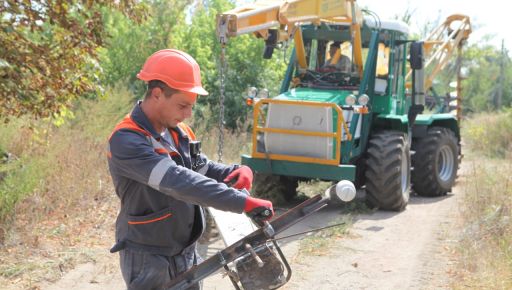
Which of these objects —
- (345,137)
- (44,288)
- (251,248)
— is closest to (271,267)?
(251,248)

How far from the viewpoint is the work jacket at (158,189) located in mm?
2934

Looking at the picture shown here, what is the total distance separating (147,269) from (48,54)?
394 cm

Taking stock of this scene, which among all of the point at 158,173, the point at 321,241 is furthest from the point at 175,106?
the point at 321,241

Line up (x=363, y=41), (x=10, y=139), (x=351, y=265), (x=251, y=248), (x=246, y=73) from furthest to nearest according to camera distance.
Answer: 1. (x=246, y=73)
2. (x=363, y=41)
3. (x=10, y=139)
4. (x=351, y=265)
5. (x=251, y=248)

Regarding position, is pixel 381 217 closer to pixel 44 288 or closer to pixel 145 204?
pixel 44 288

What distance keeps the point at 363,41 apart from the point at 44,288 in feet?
18.4

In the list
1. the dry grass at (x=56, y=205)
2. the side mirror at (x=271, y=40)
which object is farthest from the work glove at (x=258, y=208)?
the side mirror at (x=271, y=40)

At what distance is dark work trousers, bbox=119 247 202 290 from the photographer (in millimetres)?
3166

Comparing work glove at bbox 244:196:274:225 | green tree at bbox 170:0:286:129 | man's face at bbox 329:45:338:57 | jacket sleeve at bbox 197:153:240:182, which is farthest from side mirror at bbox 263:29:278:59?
work glove at bbox 244:196:274:225

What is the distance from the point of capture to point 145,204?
316 cm

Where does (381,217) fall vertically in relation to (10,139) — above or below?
below

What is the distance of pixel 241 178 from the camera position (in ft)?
10.9

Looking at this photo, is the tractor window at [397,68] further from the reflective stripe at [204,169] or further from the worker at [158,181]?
the worker at [158,181]

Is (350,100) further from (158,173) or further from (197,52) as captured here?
(197,52)
